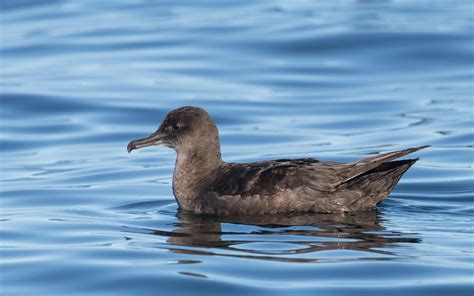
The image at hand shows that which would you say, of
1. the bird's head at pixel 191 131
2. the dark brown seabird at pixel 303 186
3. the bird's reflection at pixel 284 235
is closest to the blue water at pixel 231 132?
the bird's reflection at pixel 284 235

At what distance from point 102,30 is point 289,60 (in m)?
5.39

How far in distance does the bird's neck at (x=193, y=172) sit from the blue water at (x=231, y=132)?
0.68 feet

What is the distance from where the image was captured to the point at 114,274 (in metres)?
9.15

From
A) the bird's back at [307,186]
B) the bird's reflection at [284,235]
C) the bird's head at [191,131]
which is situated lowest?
the bird's reflection at [284,235]

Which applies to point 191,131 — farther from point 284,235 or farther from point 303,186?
point 284,235

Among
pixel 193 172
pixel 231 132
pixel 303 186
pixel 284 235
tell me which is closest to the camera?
pixel 284 235

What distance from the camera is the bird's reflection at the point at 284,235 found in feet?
32.2

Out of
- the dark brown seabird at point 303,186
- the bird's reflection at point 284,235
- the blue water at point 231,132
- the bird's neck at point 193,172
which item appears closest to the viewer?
the blue water at point 231,132

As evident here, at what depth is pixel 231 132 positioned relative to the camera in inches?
681

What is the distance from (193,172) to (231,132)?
5.13 meters

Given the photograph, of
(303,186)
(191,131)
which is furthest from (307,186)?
(191,131)

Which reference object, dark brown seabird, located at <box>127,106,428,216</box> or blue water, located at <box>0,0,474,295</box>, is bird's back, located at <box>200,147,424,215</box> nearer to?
dark brown seabird, located at <box>127,106,428,216</box>

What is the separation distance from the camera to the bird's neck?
1199 cm

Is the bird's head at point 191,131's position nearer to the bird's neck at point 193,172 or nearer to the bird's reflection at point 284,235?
the bird's neck at point 193,172
